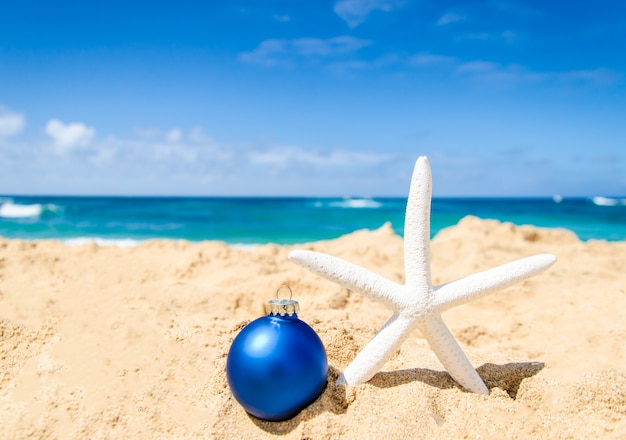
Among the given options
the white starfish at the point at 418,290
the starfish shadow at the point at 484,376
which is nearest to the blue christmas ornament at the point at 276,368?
the white starfish at the point at 418,290

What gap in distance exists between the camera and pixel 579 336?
13.8 feet

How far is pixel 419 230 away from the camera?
3.34 metres

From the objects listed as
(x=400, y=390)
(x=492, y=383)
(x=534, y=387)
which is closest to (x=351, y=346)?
(x=400, y=390)

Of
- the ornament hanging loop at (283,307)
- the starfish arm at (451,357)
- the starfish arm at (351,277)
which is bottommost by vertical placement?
the starfish arm at (451,357)

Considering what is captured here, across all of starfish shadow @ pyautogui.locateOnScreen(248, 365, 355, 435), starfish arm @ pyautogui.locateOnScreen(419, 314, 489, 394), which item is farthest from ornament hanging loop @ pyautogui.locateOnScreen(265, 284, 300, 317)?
starfish arm @ pyautogui.locateOnScreen(419, 314, 489, 394)

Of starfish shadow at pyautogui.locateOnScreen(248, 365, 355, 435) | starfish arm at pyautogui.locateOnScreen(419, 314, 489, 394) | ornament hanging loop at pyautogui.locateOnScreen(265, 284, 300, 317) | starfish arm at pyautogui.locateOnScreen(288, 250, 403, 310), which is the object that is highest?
starfish arm at pyautogui.locateOnScreen(288, 250, 403, 310)

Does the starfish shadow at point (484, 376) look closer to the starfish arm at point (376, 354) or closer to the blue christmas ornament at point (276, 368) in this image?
the starfish arm at point (376, 354)

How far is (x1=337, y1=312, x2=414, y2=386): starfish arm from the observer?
317 cm

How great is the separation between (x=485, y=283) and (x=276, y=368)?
1623 millimetres

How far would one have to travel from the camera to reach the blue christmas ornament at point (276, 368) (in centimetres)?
277

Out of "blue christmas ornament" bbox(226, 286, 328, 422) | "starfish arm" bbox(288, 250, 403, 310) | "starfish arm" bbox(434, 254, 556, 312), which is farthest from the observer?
"starfish arm" bbox(434, 254, 556, 312)

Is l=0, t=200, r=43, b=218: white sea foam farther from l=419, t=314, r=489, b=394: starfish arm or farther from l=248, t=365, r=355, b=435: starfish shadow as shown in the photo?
l=419, t=314, r=489, b=394: starfish arm

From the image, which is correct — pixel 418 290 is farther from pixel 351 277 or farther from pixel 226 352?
pixel 226 352

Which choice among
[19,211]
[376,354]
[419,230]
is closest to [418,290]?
[419,230]
